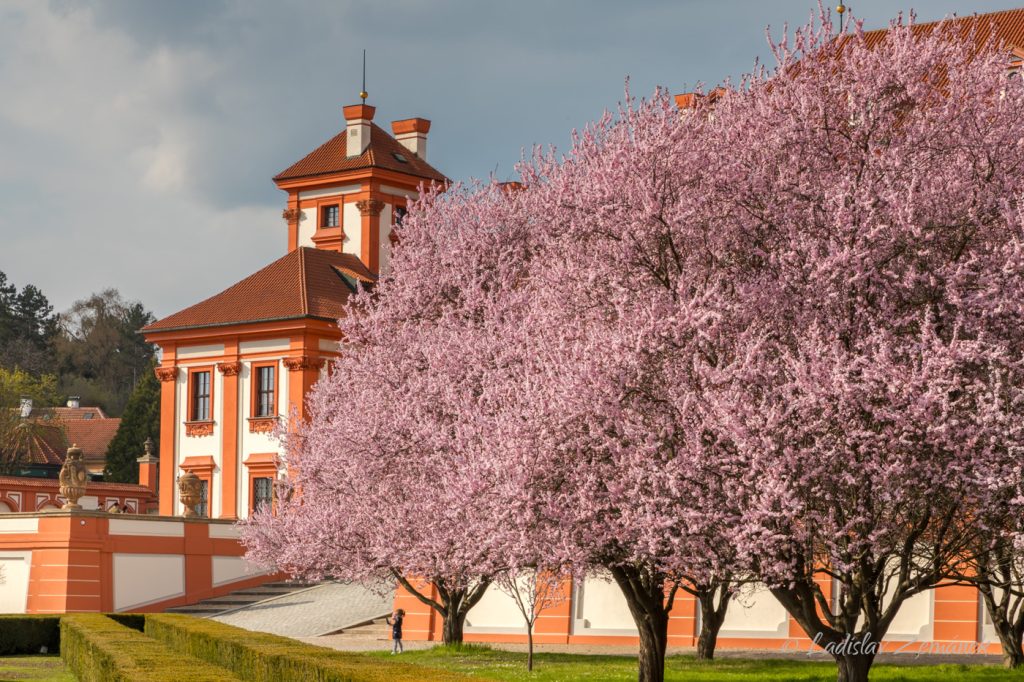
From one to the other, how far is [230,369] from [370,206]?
9611 mm

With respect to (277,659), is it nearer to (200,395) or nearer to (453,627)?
(453,627)

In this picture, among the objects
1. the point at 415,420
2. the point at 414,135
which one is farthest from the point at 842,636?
the point at 414,135

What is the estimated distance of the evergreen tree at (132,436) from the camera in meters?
86.8

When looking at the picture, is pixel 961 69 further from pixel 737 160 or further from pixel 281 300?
pixel 281 300

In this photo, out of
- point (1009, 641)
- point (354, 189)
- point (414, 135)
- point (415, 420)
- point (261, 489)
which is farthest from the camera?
point (414, 135)

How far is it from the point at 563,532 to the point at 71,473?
81.2 ft

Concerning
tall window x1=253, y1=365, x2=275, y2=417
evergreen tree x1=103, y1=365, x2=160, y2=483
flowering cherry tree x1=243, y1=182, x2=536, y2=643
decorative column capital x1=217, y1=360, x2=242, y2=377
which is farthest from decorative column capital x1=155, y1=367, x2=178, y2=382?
evergreen tree x1=103, y1=365, x2=160, y2=483

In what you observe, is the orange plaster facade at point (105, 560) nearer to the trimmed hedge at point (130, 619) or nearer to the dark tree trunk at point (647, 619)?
the trimmed hedge at point (130, 619)

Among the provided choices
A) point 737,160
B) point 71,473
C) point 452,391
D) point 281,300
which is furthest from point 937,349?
point 281,300

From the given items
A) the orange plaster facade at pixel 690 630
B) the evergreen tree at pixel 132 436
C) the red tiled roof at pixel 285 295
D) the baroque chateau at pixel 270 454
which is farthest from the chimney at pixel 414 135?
the orange plaster facade at pixel 690 630

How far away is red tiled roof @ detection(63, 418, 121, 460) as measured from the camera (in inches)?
3782

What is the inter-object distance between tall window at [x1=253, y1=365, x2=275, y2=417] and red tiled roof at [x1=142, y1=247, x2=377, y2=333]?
192cm

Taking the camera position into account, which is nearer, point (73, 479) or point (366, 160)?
point (73, 479)

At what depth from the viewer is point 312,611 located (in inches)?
1596
